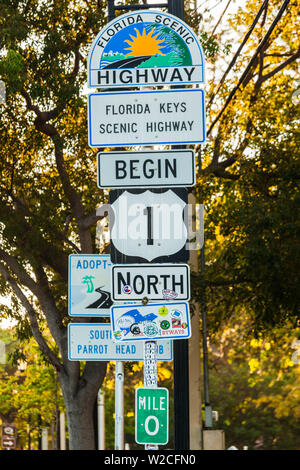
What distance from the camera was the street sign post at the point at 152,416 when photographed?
16.9 feet

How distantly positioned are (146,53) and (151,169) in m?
0.95

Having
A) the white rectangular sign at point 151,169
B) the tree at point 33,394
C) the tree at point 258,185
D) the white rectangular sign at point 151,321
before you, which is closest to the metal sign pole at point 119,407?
the white rectangular sign at point 151,321

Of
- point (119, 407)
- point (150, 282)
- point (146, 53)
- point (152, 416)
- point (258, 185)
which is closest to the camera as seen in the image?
point (152, 416)

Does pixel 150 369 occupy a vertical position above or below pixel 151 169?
below

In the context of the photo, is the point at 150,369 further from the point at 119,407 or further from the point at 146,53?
the point at 146,53

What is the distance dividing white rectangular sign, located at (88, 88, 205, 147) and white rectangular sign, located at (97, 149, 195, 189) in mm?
119

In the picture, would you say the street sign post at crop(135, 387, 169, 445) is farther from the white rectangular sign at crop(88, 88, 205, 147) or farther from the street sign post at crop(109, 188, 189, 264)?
the white rectangular sign at crop(88, 88, 205, 147)

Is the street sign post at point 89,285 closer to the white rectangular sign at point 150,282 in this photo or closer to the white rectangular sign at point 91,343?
the white rectangular sign at point 91,343

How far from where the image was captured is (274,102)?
15938 millimetres

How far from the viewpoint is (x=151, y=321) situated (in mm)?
5258

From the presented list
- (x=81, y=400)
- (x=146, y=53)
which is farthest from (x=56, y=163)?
(x=146, y=53)

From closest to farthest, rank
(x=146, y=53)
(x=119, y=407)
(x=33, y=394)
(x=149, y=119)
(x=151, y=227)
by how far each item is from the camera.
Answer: (x=151, y=227), (x=149, y=119), (x=146, y=53), (x=119, y=407), (x=33, y=394)

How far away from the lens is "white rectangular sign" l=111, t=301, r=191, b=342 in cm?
523

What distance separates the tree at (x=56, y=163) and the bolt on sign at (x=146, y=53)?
7903 millimetres
